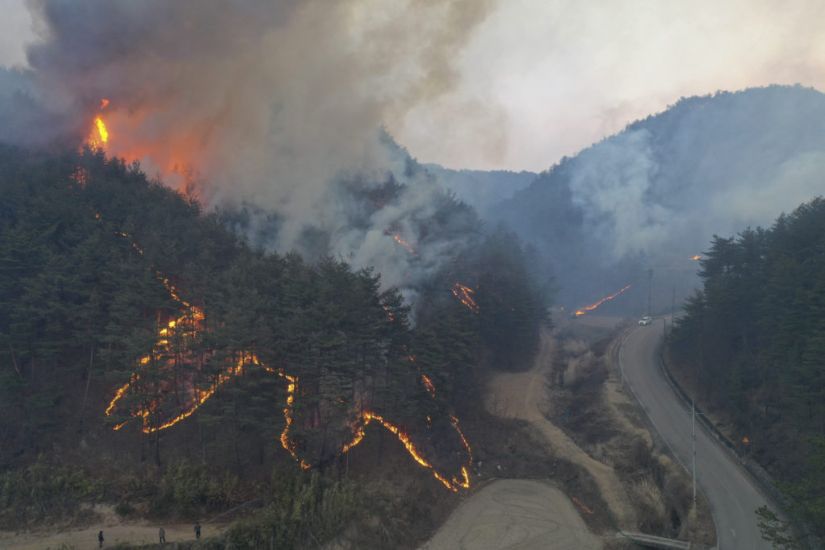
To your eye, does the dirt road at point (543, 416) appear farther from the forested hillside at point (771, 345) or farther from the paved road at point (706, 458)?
the forested hillside at point (771, 345)

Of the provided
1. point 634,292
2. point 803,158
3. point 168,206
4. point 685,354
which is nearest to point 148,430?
point 168,206

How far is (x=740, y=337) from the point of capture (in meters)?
42.4

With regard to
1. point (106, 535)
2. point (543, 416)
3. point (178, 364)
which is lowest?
point (106, 535)

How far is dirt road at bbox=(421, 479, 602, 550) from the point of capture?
2881cm

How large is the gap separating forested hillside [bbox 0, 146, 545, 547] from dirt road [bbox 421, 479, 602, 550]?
2.35 meters

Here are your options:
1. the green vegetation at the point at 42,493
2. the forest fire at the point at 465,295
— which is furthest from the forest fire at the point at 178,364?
the forest fire at the point at 465,295

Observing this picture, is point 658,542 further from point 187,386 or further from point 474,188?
point 474,188

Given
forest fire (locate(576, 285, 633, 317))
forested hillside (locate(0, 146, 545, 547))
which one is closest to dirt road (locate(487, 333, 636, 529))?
forested hillside (locate(0, 146, 545, 547))

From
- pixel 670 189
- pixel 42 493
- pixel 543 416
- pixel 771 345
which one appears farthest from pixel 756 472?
pixel 670 189

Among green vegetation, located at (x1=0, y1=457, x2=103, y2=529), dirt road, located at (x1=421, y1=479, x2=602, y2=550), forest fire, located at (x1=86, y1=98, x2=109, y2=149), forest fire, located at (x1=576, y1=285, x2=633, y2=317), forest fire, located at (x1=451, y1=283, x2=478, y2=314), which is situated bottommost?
dirt road, located at (x1=421, y1=479, x2=602, y2=550)

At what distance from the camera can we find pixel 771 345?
35719mm

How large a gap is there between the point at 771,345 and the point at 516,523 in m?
19.3

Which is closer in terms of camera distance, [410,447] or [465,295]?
[410,447]

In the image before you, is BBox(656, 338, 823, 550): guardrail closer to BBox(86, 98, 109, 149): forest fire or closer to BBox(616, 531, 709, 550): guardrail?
BBox(616, 531, 709, 550): guardrail
